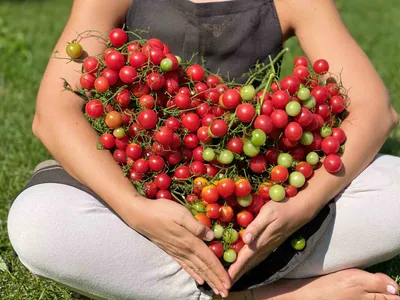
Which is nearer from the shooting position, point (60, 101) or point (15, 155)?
point (60, 101)

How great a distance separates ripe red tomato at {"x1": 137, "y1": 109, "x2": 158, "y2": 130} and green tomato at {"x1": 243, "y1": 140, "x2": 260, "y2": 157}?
0.28m

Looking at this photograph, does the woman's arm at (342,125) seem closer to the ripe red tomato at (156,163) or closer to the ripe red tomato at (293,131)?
the ripe red tomato at (293,131)

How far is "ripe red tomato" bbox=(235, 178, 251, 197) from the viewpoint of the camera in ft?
6.07

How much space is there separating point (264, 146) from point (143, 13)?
2.35ft

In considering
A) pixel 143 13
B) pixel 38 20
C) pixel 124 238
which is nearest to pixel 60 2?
pixel 38 20

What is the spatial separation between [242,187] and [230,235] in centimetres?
16

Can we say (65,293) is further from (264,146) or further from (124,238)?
(264,146)

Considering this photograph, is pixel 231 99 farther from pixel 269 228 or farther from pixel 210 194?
pixel 269 228

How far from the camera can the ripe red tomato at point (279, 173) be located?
6.23 ft

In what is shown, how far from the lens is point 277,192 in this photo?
1900 millimetres

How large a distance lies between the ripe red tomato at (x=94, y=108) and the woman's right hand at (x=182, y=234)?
298 millimetres

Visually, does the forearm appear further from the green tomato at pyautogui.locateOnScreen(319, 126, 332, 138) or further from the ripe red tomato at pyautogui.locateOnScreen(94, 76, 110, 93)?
the ripe red tomato at pyautogui.locateOnScreen(94, 76, 110, 93)

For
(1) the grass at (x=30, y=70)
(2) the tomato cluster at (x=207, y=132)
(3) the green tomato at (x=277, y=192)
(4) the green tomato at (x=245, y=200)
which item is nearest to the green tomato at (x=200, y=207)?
(2) the tomato cluster at (x=207, y=132)

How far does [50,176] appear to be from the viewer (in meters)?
2.18
